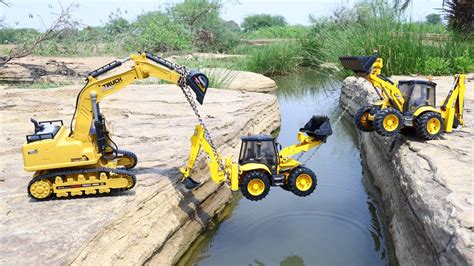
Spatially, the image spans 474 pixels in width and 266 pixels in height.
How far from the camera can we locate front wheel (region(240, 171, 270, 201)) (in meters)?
4.68

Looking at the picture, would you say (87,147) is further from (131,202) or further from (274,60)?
(274,60)

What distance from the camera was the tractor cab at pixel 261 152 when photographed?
16.0ft

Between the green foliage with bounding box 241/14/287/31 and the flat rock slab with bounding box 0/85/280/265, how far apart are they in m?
57.9

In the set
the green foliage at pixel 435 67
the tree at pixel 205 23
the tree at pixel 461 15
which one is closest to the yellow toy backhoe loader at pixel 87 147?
the green foliage at pixel 435 67

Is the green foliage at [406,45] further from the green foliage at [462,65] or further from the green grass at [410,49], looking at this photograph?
the green foliage at [462,65]

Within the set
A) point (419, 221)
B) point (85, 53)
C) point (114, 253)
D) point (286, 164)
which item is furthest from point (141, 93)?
point (85, 53)

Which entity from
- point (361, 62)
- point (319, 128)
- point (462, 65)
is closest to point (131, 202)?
point (319, 128)

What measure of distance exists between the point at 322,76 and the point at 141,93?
422 inches

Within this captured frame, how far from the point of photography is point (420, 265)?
12.4 ft

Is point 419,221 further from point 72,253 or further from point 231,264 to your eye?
point 72,253

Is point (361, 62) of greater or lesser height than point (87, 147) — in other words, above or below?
above

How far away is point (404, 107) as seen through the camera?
18.1 ft

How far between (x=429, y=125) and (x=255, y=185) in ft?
7.13

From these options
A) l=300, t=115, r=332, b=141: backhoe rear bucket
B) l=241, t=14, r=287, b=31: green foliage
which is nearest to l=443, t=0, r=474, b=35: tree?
l=300, t=115, r=332, b=141: backhoe rear bucket
